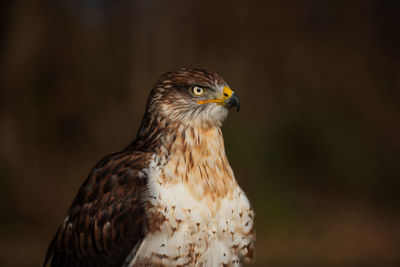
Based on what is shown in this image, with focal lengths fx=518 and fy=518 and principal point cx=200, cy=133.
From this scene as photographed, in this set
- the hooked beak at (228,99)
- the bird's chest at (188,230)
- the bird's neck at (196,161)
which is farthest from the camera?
the hooked beak at (228,99)

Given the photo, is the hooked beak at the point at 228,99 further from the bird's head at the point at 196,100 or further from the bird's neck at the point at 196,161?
the bird's neck at the point at 196,161

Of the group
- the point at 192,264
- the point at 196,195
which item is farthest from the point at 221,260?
the point at 196,195

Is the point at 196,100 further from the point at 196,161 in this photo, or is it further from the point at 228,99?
the point at 196,161

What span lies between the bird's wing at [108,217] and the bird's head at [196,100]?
0.31 meters

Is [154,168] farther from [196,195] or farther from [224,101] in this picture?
[224,101]

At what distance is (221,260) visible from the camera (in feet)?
9.78

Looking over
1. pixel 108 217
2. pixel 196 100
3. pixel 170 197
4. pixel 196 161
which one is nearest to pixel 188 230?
pixel 170 197

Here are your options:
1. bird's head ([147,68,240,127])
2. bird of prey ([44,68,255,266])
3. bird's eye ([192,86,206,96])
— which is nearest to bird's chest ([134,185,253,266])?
bird of prey ([44,68,255,266])

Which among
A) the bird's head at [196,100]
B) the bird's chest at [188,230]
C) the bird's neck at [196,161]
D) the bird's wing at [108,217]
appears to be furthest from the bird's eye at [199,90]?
the bird's chest at [188,230]

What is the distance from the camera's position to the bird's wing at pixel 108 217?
9.65 ft

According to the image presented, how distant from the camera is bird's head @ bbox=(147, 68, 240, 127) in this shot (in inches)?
122

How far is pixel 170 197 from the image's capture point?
9.35 feet

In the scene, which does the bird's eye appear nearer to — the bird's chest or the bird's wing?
the bird's wing

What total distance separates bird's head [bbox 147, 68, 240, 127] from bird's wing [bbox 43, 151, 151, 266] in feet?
1.02
